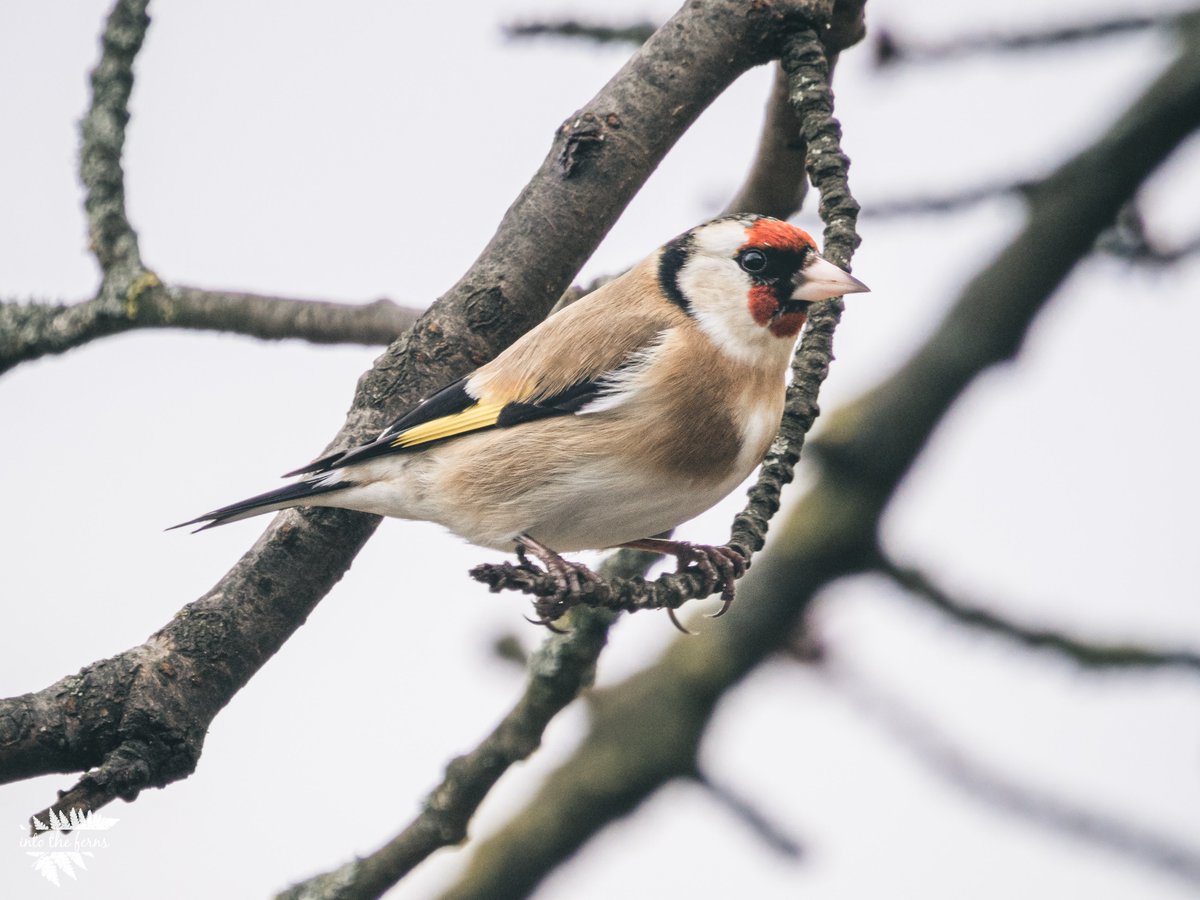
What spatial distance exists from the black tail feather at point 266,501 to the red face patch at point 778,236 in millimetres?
1323

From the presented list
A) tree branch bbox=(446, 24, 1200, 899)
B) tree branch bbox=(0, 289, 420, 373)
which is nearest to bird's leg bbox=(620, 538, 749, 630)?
tree branch bbox=(446, 24, 1200, 899)

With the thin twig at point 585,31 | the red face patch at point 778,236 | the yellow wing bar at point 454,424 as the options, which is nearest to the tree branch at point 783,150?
the red face patch at point 778,236

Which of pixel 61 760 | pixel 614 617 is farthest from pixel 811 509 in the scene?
pixel 61 760

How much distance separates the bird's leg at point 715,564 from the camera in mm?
3043

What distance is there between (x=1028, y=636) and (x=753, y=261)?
1256mm

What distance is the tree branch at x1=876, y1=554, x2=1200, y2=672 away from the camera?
345 centimetres

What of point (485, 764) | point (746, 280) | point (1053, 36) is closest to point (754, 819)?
point (485, 764)

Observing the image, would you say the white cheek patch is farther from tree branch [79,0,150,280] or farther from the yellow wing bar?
tree branch [79,0,150,280]

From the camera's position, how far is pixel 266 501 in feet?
11.3

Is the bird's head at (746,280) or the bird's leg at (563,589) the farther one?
the bird's head at (746,280)

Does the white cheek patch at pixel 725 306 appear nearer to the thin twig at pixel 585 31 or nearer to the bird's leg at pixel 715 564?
the bird's leg at pixel 715 564

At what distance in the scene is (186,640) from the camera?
304 centimetres

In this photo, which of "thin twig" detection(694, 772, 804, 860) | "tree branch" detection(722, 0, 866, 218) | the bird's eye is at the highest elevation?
"tree branch" detection(722, 0, 866, 218)

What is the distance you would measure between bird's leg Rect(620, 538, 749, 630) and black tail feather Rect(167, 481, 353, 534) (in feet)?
2.86
